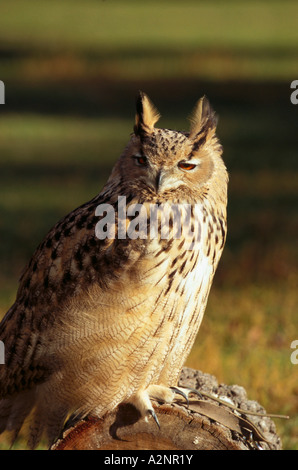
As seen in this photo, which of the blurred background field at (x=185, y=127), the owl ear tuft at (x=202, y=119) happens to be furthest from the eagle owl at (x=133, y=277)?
the blurred background field at (x=185, y=127)

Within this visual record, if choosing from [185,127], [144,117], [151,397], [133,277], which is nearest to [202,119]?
[144,117]

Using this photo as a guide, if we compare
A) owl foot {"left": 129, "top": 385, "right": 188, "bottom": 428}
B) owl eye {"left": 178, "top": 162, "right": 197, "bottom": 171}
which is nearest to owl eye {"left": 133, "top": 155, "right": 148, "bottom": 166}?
owl eye {"left": 178, "top": 162, "right": 197, "bottom": 171}

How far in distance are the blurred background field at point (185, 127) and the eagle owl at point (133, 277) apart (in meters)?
1.24

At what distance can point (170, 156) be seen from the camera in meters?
3.04

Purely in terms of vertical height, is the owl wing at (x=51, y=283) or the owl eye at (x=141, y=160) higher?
the owl eye at (x=141, y=160)

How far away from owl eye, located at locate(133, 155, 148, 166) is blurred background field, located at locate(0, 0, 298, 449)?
6.04 ft

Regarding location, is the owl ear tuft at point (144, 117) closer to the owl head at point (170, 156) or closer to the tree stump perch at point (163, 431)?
the owl head at point (170, 156)

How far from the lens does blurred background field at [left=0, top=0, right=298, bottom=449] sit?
5538 mm

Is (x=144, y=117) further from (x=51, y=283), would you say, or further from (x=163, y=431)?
(x=163, y=431)

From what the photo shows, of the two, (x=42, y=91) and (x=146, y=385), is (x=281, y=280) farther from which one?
(x=42, y=91)

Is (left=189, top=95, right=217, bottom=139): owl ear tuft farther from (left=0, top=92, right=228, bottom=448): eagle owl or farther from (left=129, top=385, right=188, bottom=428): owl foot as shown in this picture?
(left=129, top=385, right=188, bottom=428): owl foot

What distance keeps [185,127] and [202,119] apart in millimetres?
7835

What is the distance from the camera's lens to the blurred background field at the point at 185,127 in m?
5.54
